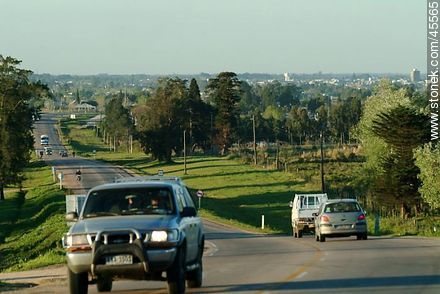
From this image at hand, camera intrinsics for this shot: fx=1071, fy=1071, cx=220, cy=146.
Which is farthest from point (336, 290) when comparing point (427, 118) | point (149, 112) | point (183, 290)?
point (149, 112)

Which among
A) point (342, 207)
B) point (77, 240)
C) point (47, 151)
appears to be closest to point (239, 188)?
point (342, 207)

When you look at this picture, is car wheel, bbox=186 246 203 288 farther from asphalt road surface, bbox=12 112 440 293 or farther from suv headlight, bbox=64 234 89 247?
suv headlight, bbox=64 234 89 247

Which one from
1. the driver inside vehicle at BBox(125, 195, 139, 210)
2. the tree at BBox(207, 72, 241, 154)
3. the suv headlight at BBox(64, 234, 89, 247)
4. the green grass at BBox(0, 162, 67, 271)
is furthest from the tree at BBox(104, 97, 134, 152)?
the suv headlight at BBox(64, 234, 89, 247)

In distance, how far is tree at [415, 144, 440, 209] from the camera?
66.6 meters

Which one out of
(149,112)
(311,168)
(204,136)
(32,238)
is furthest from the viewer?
(204,136)

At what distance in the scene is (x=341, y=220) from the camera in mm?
35906

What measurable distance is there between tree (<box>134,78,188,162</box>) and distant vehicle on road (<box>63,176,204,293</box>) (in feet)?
359

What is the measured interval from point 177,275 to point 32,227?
4954 centimetres

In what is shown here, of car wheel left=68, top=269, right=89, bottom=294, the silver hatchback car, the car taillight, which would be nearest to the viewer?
car wheel left=68, top=269, right=89, bottom=294

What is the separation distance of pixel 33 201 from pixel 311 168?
39.1 metres

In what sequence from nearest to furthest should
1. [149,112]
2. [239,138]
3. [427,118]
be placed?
[427,118]
[149,112]
[239,138]

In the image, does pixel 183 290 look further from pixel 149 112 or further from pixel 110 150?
pixel 110 150

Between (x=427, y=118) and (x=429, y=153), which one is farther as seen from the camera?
(x=427, y=118)

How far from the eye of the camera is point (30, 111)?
92.3 meters
